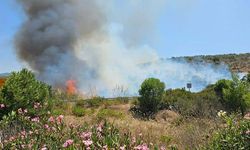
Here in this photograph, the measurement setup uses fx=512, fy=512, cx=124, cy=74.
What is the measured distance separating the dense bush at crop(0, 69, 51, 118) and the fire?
48.1ft

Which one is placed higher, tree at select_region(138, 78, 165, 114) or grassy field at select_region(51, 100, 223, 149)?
tree at select_region(138, 78, 165, 114)

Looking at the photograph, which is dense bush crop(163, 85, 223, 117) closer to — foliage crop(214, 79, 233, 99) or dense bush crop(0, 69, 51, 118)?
foliage crop(214, 79, 233, 99)

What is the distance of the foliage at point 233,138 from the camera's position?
6770 millimetres

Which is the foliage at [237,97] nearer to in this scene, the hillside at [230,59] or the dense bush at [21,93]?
the dense bush at [21,93]

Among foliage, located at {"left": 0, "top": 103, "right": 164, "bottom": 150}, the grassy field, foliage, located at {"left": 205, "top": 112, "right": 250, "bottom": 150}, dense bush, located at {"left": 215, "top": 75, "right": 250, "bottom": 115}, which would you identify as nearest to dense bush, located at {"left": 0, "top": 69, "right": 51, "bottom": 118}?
the grassy field

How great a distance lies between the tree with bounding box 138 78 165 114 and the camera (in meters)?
25.8

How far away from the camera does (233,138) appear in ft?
22.7

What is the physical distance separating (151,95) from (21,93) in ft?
32.7

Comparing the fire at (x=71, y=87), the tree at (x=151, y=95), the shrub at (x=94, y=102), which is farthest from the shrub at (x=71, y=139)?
the fire at (x=71, y=87)

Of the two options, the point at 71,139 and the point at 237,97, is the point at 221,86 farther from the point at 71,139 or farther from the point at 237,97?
the point at 71,139

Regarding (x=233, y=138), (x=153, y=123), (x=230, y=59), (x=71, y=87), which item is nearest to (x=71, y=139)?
(x=233, y=138)

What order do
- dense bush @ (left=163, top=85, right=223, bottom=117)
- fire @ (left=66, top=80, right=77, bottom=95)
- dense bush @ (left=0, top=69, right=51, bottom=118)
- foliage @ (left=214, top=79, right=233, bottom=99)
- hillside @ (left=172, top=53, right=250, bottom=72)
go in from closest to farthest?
1. dense bush @ (left=0, top=69, right=51, bottom=118)
2. dense bush @ (left=163, top=85, right=223, bottom=117)
3. foliage @ (left=214, top=79, right=233, bottom=99)
4. fire @ (left=66, top=80, right=77, bottom=95)
5. hillside @ (left=172, top=53, right=250, bottom=72)

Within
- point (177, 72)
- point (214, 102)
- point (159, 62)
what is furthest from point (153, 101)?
point (159, 62)

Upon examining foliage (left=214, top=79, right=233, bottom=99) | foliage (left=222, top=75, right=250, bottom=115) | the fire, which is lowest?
foliage (left=222, top=75, right=250, bottom=115)
